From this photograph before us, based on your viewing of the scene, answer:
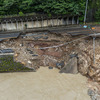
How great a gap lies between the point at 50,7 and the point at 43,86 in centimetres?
1015

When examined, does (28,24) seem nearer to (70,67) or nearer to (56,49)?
(56,49)

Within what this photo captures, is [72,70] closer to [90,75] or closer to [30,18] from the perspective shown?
[90,75]

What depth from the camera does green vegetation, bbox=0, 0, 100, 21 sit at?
11953 millimetres

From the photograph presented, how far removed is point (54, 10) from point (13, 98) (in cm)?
1105

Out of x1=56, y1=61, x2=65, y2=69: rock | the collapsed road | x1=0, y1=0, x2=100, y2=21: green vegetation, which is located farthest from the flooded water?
x1=0, y1=0, x2=100, y2=21: green vegetation

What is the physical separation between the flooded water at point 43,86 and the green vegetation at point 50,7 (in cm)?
842

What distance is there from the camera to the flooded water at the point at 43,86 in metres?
6.54

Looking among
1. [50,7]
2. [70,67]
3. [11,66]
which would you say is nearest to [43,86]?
[70,67]

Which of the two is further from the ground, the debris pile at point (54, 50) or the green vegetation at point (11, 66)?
the debris pile at point (54, 50)

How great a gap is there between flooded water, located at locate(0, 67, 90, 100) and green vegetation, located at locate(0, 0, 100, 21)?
8.42m

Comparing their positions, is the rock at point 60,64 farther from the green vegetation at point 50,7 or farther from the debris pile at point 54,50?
the green vegetation at point 50,7

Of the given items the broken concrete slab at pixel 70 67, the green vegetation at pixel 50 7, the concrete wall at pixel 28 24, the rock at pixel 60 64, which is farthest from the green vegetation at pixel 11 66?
the green vegetation at pixel 50 7

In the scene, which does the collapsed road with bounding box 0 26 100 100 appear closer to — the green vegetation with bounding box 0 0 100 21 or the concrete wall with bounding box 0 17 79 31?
the concrete wall with bounding box 0 17 79 31

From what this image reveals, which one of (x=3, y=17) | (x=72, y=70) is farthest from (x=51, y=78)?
(x=3, y=17)
